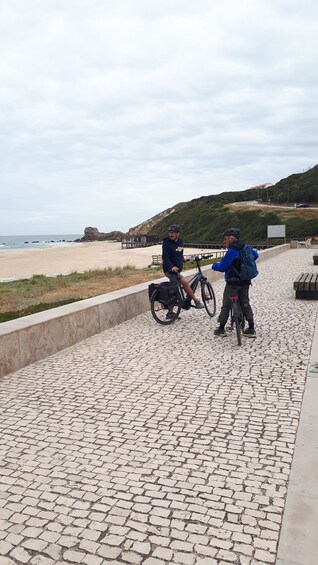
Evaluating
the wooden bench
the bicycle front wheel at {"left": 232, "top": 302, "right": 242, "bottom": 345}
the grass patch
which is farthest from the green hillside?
the bicycle front wheel at {"left": 232, "top": 302, "right": 242, "bottom": 345}

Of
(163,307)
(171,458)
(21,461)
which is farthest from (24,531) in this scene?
(163,307)

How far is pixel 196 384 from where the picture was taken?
192 inches

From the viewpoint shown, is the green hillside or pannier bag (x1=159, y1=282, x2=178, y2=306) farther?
the green hillside

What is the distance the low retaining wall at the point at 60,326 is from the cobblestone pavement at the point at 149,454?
0.21m

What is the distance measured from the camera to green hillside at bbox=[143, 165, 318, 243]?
69350mm

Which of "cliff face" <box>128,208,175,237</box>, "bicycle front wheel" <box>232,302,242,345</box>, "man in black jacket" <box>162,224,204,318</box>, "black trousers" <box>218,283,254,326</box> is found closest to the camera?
"bicycle front wheel" <box>232,302,242,345</box>

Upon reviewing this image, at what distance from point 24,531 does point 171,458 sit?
1139mm

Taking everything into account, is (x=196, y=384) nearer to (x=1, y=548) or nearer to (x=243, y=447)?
(x=243, y=447)

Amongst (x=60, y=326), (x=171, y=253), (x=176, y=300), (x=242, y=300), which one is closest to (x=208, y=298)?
(x=176, y=300)

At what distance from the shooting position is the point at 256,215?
7881 cm

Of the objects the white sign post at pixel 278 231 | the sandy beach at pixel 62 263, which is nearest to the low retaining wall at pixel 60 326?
the sandy beach at pixel 62 263

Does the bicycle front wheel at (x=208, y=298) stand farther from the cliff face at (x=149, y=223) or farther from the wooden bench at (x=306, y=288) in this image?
the cliff face at (x=149, y=223)

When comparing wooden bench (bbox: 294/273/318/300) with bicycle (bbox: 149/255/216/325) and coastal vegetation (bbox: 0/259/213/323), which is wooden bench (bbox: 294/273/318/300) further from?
coastal vegetation (bbox: 0/259/213/323)

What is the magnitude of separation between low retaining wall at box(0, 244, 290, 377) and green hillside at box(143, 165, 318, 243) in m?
54.4
